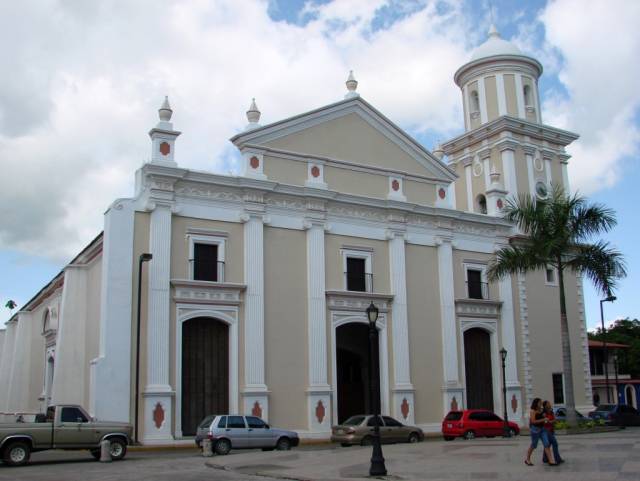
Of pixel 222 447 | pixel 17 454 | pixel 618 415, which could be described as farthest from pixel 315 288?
pixel 618 415

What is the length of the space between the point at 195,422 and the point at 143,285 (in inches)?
207

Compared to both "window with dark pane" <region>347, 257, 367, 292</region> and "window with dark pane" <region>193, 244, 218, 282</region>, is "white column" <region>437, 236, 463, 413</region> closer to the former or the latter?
"window with dark pane" <region>347, 257, 367, 292</region>

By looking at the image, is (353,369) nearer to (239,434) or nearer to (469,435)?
(469,435)

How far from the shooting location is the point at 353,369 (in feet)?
109

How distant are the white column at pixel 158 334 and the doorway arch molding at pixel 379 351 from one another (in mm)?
6933

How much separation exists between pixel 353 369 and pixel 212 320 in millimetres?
8569

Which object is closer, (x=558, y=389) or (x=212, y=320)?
(x=212, y=320)

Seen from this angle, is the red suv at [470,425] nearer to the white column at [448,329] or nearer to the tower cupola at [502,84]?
the white column at [448,329]

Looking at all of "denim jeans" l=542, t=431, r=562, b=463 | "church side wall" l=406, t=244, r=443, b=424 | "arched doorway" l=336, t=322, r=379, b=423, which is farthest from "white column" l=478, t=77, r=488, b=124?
"denim jeans" l=542, t=431, r=562, b=463

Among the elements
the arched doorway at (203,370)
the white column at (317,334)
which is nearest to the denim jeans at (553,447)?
the white column at (317,334)

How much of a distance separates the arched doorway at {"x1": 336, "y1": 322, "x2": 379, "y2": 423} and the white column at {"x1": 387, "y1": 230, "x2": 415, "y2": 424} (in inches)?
61.0

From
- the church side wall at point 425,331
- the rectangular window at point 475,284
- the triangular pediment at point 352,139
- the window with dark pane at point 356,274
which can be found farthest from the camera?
the rectangular window at point 475,284

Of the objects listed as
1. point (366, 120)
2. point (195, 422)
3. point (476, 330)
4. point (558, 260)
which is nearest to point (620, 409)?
point (476, 330)

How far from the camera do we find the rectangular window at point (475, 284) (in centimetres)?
3459
